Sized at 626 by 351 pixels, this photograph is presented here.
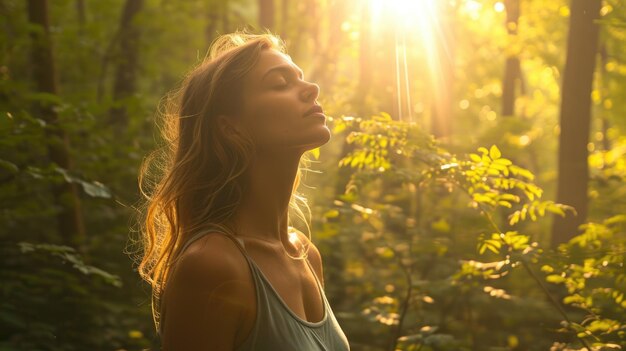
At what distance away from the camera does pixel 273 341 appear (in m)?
2.13

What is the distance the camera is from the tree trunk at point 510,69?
1103 cm

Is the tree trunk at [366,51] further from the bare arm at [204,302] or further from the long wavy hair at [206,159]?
the bare arm at [204,302]

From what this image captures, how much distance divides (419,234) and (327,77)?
10.3 metres

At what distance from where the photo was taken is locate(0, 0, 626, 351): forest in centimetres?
421

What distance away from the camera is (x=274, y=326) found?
85.0 inches

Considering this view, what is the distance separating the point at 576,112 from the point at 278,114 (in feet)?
13.6

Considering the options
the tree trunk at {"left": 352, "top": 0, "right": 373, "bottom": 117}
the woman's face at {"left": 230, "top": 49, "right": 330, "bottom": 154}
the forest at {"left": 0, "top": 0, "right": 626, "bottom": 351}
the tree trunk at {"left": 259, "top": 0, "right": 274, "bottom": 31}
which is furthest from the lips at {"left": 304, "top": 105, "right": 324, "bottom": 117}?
the tree trunk at {"left": 259, "top": 0, "right": 274, "bottom": 31}

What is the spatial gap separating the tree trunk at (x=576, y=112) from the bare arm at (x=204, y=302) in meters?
4.51

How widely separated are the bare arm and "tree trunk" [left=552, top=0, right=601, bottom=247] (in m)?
4.51

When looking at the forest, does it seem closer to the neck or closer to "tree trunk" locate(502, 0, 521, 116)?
"tree trunk" locate(502, 0, 521, 116)

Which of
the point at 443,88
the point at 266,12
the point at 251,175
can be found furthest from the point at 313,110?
the point at 266,12

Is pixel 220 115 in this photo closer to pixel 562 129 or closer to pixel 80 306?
pixel 80 306

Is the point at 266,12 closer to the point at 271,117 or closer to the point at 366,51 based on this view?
the point at 366,51

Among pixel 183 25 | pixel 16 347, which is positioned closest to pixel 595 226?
pixel 16 347
